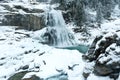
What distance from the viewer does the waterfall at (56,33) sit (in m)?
31.2

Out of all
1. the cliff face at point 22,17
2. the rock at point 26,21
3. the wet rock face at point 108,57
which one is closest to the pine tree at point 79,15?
the cliff face at point 22,17

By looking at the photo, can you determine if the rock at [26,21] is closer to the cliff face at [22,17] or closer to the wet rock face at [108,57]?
the cliff face at [22,17]

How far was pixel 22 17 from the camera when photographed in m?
32.1

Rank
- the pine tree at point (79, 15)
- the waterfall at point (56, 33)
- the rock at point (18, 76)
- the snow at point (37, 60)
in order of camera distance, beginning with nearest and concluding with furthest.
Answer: the rock at point (18, 76), the snow at point (37, 60), the waterfall at point (56, 33), the pine tree at point (79, 15)

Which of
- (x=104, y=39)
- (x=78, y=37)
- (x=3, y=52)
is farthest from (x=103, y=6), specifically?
(x=104, y=39)

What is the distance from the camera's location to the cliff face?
102 ft

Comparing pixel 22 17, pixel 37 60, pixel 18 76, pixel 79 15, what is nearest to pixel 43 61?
pixel 37 60

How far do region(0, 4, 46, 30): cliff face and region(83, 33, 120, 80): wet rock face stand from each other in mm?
19494

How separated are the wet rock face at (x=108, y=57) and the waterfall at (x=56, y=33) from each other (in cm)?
1790

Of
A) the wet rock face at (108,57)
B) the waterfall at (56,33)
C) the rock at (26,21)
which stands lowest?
the waterfall at (56,33)

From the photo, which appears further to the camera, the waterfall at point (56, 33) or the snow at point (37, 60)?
the waterfall at point (56, 33)

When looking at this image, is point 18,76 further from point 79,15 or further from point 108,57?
point 79,15

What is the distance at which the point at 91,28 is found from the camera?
4091cm

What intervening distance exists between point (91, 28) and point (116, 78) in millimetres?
29542
